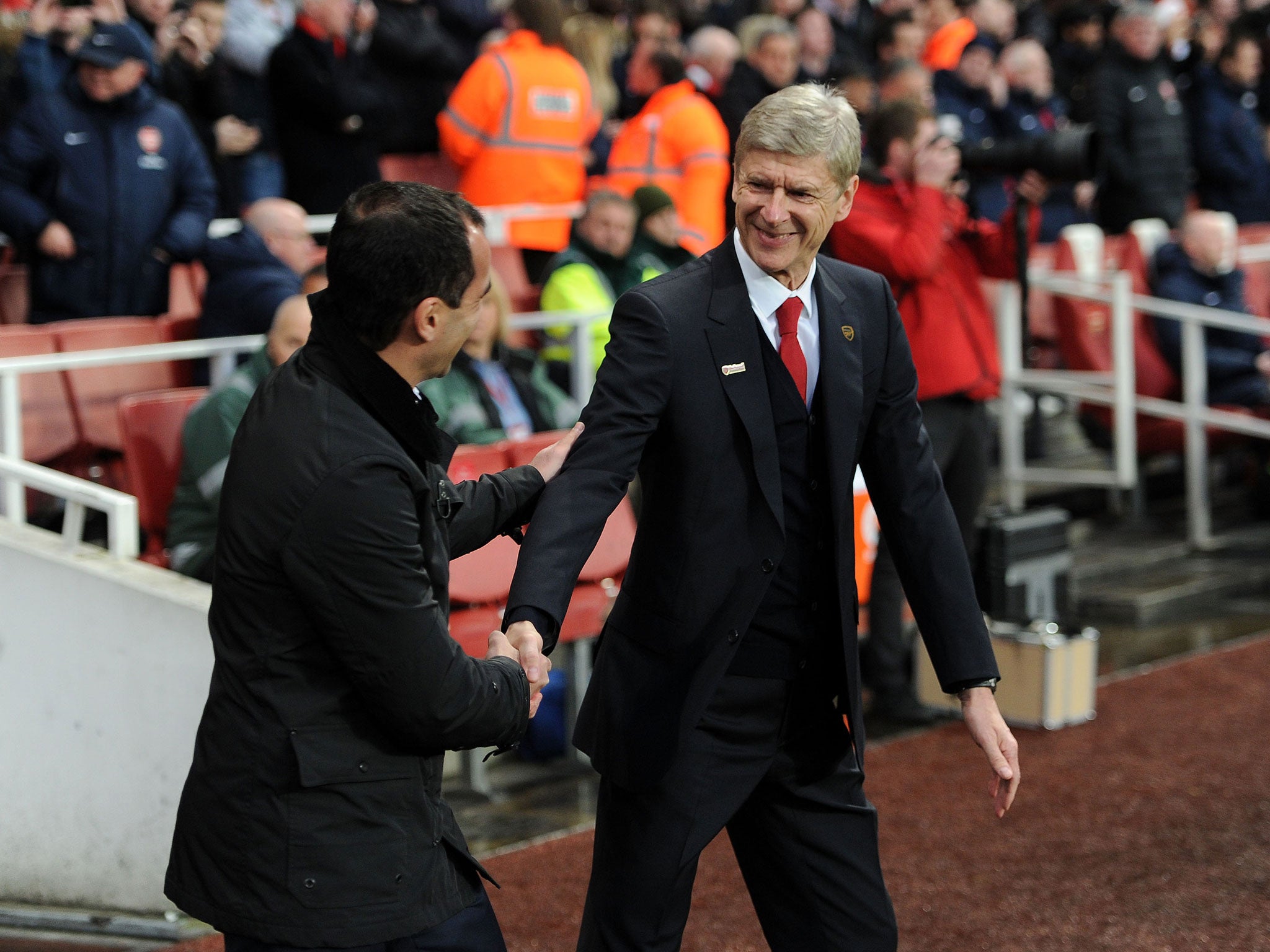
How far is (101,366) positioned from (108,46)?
1.42 m

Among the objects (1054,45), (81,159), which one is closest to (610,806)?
(81,159)

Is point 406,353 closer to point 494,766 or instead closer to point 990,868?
point 990,868

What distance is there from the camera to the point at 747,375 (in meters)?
2.98

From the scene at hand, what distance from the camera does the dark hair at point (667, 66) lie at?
9359 millimetres

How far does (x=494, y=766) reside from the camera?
19.8 feet

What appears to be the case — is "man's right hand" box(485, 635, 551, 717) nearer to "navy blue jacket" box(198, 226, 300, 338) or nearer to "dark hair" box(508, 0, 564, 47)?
"navy blue jacket" box(198, 226, 300, 338)

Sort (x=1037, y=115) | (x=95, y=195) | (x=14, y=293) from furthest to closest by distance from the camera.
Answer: (x=1037, y=115), (x=14, y=293), (x=95, y=195)

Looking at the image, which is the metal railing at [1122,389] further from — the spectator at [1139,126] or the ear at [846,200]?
the ear at [846,200]

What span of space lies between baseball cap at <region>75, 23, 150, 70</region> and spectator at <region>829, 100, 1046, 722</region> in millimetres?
2982

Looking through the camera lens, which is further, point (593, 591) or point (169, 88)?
point (169, 88)

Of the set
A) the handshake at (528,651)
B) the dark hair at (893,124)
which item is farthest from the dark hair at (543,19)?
the handshake at (528,651)

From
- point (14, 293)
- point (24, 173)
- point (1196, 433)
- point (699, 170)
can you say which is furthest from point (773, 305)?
point (1196, 433)

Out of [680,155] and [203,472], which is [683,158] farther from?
[203,472]

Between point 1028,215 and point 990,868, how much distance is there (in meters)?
2.84
